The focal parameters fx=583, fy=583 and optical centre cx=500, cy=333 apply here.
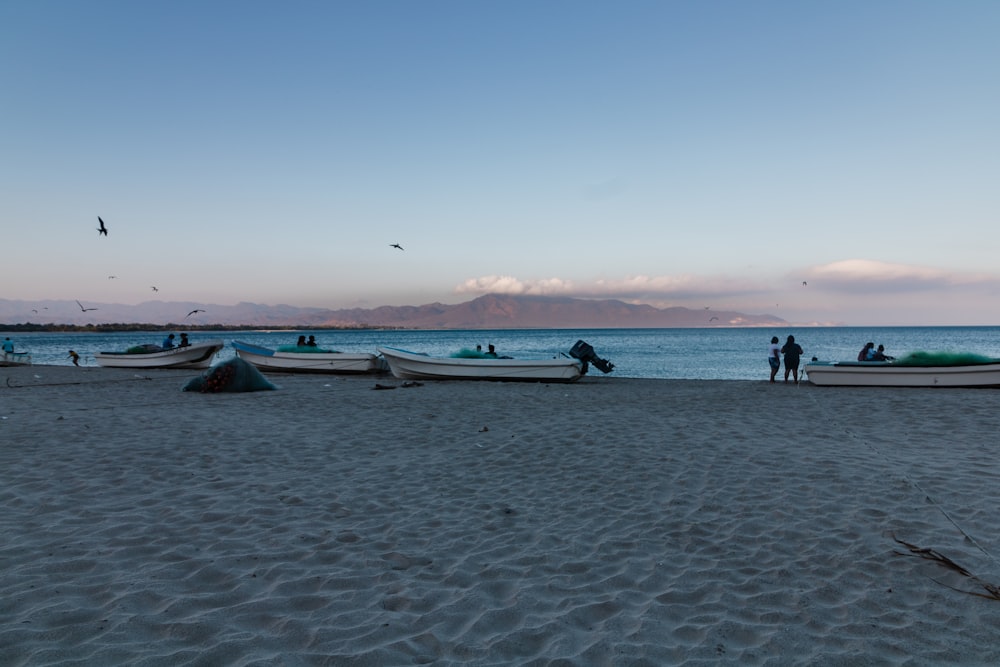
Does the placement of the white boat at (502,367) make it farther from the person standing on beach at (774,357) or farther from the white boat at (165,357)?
the white boat at (165,357)

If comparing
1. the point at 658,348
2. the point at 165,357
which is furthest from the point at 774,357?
the point at 658,348

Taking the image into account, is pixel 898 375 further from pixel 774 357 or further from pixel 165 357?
pixel 165 357

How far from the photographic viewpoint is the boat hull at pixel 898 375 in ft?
55.7

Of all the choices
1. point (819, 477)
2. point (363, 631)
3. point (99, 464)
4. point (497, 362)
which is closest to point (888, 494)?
point (819, 477)

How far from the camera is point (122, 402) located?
47.3 ft

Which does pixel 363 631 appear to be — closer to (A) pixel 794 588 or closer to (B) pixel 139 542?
(B) pixel 139 542

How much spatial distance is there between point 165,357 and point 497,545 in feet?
86.5

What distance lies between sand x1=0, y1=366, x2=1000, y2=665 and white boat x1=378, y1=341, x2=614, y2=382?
31.4 feet

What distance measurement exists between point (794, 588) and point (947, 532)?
218 centimetres

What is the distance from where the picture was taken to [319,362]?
2380 centimetres

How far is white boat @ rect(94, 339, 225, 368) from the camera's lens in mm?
26062

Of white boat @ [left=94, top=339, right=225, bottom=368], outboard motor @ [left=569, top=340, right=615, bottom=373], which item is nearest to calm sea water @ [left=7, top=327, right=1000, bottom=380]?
outboard motor @ [left=569, top=340, right=615, bottom=373]

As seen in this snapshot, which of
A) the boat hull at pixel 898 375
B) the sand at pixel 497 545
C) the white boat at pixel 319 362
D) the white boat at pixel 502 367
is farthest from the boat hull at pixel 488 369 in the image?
the sand at pixel 497 545

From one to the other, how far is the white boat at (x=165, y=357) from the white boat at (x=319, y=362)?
236cm
